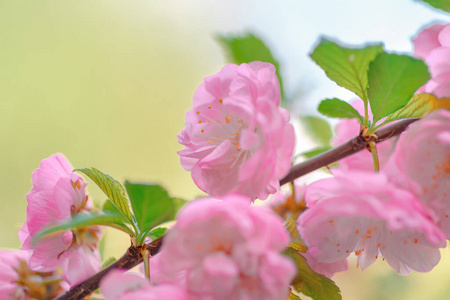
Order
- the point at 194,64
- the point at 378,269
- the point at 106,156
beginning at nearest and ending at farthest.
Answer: the point at 378,269
the point at 106,156
the point at 194,64

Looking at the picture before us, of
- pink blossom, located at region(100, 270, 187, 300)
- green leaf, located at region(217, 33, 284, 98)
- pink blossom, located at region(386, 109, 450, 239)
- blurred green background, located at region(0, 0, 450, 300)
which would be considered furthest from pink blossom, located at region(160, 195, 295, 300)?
blurred green background, located at region(0, 0, 450, 300)

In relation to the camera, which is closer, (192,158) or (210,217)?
(210,217)

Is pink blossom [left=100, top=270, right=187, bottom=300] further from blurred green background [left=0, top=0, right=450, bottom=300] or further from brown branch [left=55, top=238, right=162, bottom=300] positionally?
blurred green background [left=0, top=0, right=450, bottom=300]

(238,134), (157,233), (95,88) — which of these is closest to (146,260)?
(157,233)

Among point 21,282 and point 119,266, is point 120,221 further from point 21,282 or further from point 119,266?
point 21,282

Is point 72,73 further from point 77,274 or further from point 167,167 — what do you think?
point 77,274

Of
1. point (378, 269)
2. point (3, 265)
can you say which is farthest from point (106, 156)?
point (3, 265)
